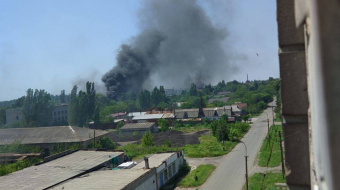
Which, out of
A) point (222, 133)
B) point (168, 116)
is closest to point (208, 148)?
point (222, 133)

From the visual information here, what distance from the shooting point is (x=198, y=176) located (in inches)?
731

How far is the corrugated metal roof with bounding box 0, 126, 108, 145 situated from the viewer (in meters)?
27.3

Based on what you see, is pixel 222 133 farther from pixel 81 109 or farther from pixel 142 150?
pixel 81 109

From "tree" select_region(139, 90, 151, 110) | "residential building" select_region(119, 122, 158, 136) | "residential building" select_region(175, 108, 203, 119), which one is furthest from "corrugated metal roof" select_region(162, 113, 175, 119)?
"tree" select_region(139, 90, 151, 110)

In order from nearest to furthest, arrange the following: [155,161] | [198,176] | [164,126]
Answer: [198,176] < [155,161] < [164,126]

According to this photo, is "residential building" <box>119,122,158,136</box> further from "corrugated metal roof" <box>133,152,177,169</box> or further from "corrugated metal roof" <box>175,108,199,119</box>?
"corrugated metal roof" <box>133,152,177,169</box>

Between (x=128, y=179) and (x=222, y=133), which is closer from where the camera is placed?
(x=128, y=179)

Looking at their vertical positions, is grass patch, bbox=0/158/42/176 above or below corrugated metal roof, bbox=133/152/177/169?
below

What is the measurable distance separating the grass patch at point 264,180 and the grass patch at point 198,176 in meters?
2.58

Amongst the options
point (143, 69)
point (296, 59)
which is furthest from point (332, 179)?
point (143, 69)

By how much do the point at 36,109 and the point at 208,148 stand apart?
90.5ft

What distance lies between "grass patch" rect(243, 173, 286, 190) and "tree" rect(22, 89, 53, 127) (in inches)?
1363

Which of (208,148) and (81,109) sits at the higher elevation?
(81,109)

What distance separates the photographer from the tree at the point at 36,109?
4391 cm
